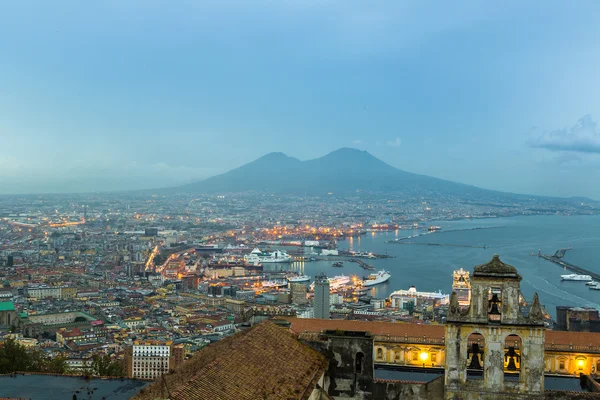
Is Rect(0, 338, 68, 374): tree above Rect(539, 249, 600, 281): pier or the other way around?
above

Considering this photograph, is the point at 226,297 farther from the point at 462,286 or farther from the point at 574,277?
the point at 574,277

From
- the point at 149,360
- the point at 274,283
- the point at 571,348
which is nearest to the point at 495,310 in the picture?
the point at 571,348

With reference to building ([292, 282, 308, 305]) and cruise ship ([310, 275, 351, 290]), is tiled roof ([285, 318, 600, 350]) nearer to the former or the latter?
building ([292, 282, 308, 305])

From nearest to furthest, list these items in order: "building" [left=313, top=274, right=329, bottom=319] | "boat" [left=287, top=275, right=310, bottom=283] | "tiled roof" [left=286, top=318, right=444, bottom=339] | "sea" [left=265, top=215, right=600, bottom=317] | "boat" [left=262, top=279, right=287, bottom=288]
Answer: "tiled roof" [left=286, top=318, right=444, bottom=339] → "building" [left=313, top=274, right=329, bottom=319] → "sea" [left=265, top=215, right=600, bottom=317] → "boat" [left=262, top=279, right=287, bottom=288] → "boat" [left=287, top=275, right=310, bottom=283]

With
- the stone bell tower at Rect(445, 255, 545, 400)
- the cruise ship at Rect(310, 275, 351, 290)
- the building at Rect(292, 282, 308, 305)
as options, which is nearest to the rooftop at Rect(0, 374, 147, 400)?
the stone bell tower at Rect(445, 255, 545, 400)

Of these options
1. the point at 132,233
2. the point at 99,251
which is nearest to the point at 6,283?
the point at 99,251
